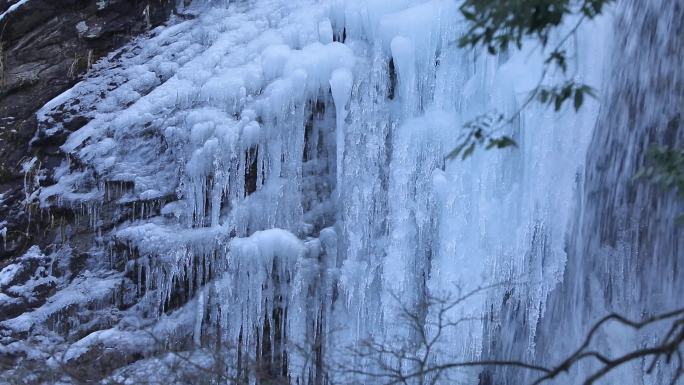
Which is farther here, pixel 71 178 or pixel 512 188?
pixel 71 178

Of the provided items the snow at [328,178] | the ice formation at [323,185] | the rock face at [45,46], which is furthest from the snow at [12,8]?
the snow at [328,178]

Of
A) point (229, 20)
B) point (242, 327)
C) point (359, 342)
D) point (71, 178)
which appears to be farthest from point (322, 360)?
point (229, 20)

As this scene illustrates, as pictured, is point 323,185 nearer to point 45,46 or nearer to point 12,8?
point 45,46

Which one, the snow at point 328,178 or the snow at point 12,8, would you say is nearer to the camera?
the snow at point 328,178

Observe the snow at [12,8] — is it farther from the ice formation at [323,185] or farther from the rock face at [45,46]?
the ice formation at [323,185]

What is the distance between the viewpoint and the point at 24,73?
731cm

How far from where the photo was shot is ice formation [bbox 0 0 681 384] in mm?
4992

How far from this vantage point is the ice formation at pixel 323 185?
499 cm

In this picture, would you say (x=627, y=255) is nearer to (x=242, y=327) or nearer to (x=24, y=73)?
(x=242, y=327)

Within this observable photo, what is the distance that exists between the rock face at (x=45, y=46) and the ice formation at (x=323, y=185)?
17.9 inches

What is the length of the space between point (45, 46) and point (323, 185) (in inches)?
119

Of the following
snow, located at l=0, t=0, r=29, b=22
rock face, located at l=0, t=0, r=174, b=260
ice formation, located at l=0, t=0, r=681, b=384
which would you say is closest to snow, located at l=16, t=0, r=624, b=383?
ice formation, located at l=0, t=0, r=681, b=384

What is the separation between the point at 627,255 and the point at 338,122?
1.94m

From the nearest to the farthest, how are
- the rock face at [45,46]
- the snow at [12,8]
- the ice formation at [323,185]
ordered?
the ice formation at [323,185] < the rock face at [45,46] < the snow at [12,8]
